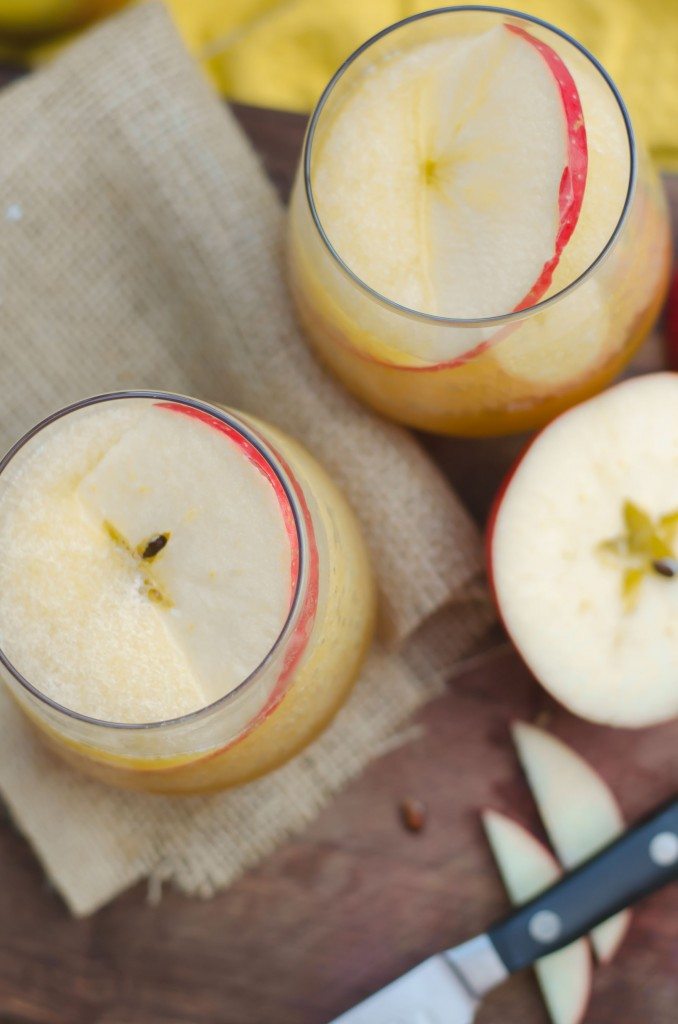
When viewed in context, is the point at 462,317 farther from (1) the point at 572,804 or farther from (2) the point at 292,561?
(1) the point at 572,804

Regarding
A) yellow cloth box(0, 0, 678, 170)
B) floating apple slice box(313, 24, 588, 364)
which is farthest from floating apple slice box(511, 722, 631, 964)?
yellow cloth box(0, 0, 678, 170)

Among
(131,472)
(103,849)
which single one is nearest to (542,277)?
(131,472)

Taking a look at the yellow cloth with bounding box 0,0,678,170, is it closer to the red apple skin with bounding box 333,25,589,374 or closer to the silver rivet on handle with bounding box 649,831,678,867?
the red apple skin with bounding box 333,25,589,374

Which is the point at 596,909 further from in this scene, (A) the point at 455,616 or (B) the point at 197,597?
(B) the point at 197,597

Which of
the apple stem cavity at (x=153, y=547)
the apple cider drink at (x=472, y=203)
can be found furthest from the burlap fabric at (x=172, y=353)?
the apple stem cavity at (x=153, y=547)

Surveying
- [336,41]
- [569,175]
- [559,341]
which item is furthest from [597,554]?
[336,41]

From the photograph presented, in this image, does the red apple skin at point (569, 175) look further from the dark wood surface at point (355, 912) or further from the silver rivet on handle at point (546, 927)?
the silver rivet on handle at point (546, 927)

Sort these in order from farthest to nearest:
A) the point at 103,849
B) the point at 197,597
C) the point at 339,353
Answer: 1. the point at 103,849
2. the point at 339,353
3. the point at 197,597
